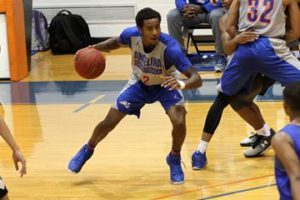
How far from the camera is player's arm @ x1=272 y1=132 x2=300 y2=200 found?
282 centimetres

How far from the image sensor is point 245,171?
206 inches

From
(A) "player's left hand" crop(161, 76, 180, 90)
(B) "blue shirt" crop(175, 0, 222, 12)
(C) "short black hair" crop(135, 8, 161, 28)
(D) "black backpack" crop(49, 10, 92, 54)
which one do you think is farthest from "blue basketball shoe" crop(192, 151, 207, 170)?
(D) "black backpack" crop(49, 10, 92, 54)

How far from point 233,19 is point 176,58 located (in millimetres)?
655

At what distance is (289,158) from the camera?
9.34ft

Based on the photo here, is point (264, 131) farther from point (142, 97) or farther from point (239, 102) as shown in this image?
point (142, 97)

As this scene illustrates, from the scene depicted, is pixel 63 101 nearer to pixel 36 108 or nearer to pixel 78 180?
pixel 36 108

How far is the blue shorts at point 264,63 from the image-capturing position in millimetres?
4910

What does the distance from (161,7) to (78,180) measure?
7510 millimetres

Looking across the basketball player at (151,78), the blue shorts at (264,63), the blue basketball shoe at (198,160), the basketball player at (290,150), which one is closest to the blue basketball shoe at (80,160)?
the basketball player at (151,78)

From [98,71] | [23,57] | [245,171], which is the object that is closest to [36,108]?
[23,57]

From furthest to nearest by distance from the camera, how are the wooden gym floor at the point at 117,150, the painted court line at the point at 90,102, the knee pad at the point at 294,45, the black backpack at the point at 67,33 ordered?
the black backpack at the point at 67,33 < the painted court line at the point at 90,102 < the knee pad at the point at 294,45 < the wooden gym floor at the point at 117,150

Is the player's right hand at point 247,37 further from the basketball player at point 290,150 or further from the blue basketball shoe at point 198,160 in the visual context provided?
the basketball player at point 290,150

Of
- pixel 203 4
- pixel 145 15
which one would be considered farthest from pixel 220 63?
pixel 145 15

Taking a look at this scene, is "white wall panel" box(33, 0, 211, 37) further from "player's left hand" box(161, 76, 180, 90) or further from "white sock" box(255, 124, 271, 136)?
"player's left hand" box(161, 76, 180, 90)
